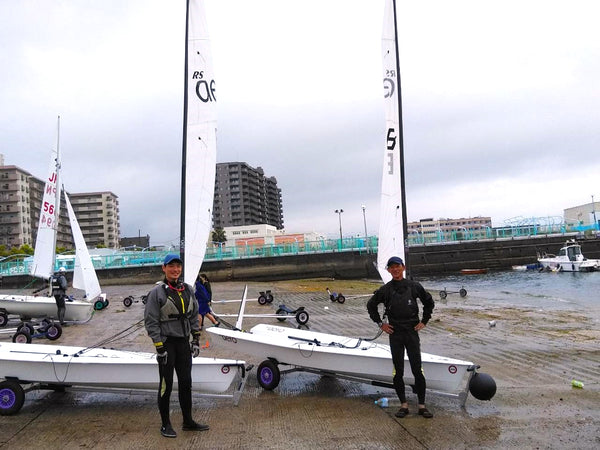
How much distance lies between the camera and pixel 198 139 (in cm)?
805

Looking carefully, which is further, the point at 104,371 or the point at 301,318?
the point at 301,318

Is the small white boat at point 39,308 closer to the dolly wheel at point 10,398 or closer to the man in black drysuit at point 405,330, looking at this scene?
the dolly wheel at point 10,398

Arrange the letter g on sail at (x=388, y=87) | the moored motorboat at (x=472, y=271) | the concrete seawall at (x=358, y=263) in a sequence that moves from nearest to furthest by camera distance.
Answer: the letter g on sail at (x=388, y=87) → the concrete seawall at (x=358, y=263) → the moored motorboat at (x=472, y=271)

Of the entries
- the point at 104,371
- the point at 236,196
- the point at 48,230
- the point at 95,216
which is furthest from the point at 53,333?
the point at 95,216

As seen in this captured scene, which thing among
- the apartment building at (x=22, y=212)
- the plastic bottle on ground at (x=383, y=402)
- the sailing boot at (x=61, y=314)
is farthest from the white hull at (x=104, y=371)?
the apartment building at (x=22, y=212)

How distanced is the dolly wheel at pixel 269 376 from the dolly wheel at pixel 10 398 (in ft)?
8.54

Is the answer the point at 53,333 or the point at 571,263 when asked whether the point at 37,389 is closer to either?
the point at 53,333

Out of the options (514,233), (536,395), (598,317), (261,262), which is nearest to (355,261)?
(261,262)

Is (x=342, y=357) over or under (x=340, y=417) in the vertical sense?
over

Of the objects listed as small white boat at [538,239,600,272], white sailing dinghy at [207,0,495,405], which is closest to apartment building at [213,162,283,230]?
small white boat at [538,239,600,272]

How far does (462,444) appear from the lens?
12.6 ft

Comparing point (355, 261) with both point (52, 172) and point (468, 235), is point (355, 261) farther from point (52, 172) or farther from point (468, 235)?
point (52, 172)

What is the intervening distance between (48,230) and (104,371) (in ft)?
35.9

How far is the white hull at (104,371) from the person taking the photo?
481 centimetres
